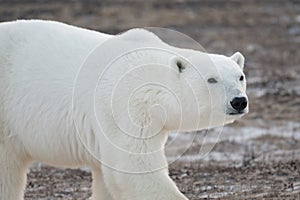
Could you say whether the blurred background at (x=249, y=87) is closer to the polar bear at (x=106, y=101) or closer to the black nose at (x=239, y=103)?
the polar bear at (x=106, y=101)

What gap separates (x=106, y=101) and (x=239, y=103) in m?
0.95

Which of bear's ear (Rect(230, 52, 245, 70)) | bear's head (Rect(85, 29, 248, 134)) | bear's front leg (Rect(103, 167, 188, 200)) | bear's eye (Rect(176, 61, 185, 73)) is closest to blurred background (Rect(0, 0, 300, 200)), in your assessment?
bear's front leg (Rect(103, 167, 188, 200))

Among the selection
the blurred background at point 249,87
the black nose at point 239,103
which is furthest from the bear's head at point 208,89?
the blurred background at point 249,87

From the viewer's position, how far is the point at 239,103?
19.4 feet

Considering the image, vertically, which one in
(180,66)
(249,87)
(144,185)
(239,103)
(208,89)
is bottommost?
(144,185)

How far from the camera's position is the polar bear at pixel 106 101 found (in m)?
6.09

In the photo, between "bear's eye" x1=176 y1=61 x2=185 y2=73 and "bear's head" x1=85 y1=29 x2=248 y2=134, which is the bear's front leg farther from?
"bear's eye" x1=176 y1=61 x2=185 y2=73

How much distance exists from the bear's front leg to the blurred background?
1.87 m

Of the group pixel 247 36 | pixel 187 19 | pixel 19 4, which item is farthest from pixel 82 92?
pixel 19 4

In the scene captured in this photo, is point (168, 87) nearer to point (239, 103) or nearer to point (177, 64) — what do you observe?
point (177, 64)

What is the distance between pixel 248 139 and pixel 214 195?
3559 millimetres

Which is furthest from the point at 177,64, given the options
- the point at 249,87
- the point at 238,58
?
the point at 249,87

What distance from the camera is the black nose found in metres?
5.88

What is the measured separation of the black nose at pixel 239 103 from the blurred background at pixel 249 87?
7.30 ft
